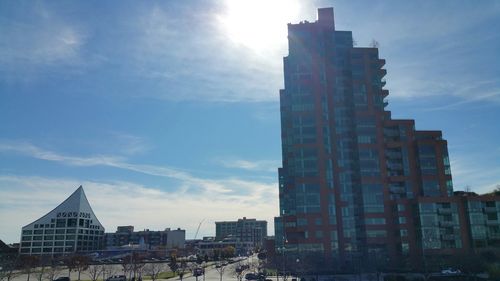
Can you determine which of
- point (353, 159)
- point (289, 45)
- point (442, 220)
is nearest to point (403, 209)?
point (442, 220)

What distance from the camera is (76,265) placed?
122 meters

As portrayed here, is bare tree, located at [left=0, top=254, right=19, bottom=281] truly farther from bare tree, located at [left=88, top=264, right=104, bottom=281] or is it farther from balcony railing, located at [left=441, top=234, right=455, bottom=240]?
balcony railing, located at [left=441, top=234, right=455, bottom=240]

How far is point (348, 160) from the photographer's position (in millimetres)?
129000

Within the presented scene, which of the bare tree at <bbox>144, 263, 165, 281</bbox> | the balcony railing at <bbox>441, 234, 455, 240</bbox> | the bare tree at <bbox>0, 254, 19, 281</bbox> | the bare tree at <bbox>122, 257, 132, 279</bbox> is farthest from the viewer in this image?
the balcony railing at <bbox>441, 234, 455, 240</bbox>

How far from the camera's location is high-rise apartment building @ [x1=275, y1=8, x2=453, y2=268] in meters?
121

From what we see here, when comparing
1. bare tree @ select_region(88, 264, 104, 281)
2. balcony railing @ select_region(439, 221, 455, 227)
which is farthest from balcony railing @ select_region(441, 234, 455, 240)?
bare tree @ select_region(88, 264, 104, 281)

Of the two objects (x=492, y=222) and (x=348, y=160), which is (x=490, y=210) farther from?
(x=348, y=160)

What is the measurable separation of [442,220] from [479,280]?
130 feet

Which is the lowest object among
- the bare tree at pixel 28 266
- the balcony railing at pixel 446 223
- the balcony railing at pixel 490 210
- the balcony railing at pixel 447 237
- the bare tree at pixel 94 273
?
the bare tree at pixel 94 273

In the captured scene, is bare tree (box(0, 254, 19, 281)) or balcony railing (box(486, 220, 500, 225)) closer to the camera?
bare tree (box(0, 254, 19, 281))

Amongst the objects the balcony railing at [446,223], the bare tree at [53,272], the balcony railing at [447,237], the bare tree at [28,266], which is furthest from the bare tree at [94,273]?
the balcony railing at [446,223]

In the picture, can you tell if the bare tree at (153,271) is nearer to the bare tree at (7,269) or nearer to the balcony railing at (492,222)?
the bare tree at (7,269)

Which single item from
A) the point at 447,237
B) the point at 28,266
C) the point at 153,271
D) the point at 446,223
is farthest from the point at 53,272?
the point at 446,223

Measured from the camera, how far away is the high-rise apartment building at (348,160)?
398 ft
